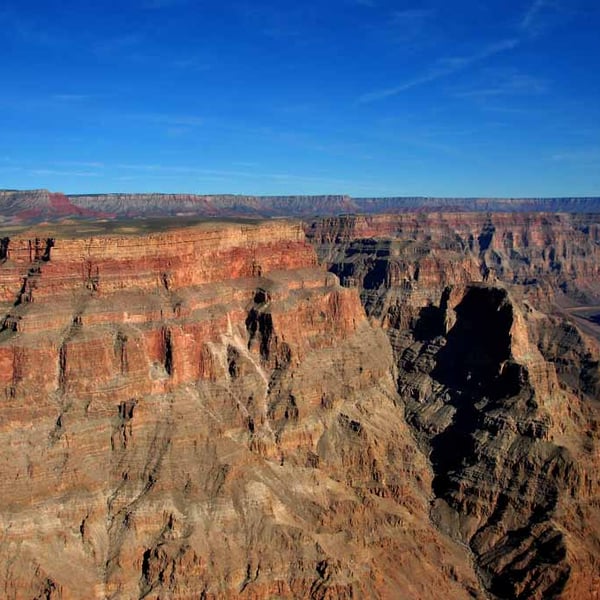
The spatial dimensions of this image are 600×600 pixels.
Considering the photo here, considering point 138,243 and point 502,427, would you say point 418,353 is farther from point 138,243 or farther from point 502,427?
point 138,243

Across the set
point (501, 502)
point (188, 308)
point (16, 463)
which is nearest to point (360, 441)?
point (501, 502)

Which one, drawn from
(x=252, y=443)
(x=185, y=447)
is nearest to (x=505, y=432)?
(x=252, y=443)

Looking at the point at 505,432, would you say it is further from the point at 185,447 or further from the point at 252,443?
the point at 185,447

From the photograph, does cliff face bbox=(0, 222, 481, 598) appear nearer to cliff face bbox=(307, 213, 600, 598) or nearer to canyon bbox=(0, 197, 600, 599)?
canyon bbox=(0, 197, 600, 599)

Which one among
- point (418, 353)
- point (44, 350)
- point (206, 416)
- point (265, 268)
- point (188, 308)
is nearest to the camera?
point (44, 350)

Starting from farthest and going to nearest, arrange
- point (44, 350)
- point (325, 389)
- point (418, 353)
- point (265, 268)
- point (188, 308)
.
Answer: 1. point (418, 353)
2. point (265, 268)
3. point (325, 389)
4. point (188, 308)
5. point (44, 350)
